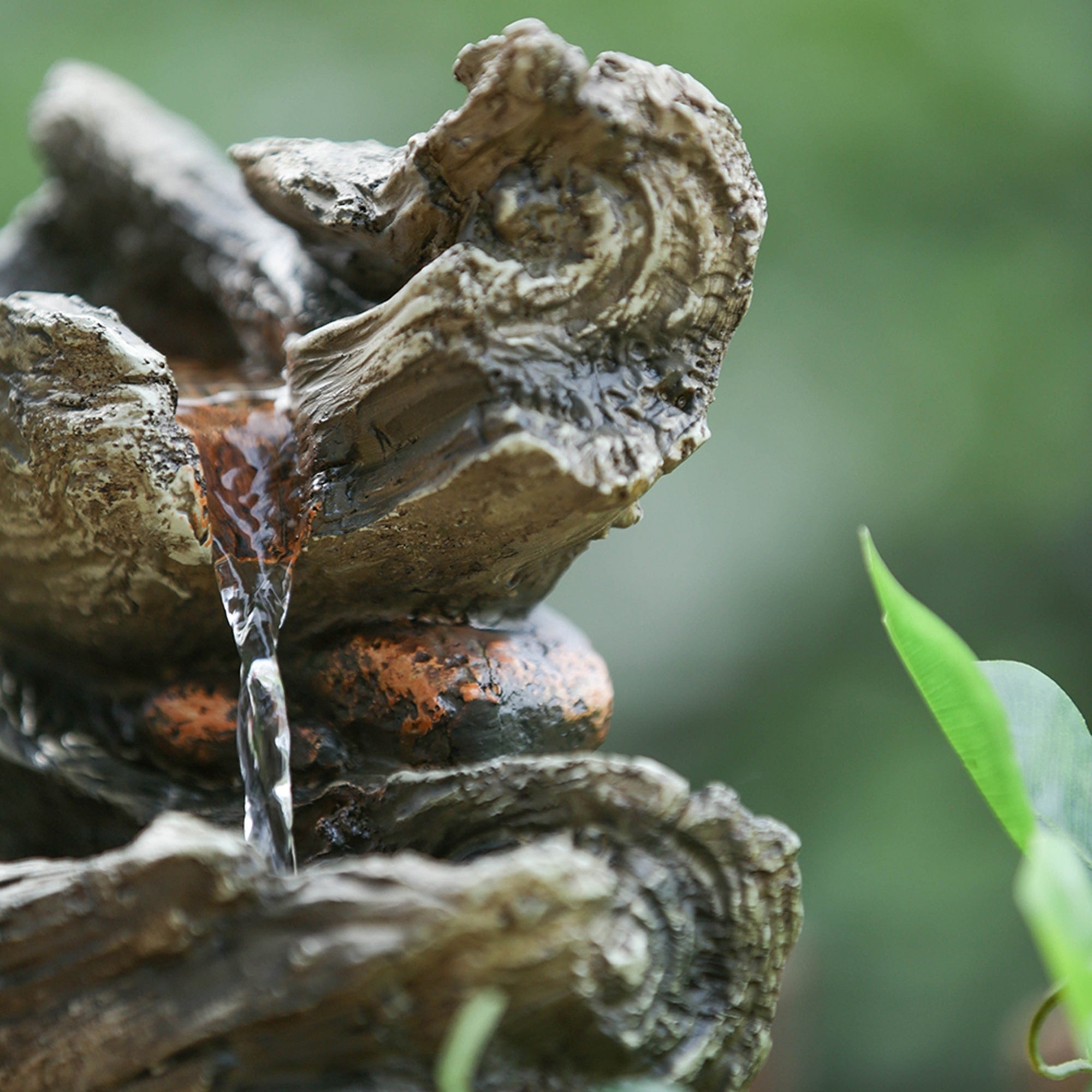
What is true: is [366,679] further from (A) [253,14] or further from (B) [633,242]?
(A) [253,14]

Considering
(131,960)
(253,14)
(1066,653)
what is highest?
(253,14)

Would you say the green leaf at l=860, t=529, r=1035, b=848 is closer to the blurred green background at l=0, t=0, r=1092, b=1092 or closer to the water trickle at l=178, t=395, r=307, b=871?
the water trickle at l=178, t=395, r=307, b=871

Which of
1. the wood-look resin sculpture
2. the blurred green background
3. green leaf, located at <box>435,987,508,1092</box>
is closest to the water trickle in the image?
the wood-look resin sculpture

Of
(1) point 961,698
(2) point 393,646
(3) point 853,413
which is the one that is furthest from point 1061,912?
(3) point 853,413

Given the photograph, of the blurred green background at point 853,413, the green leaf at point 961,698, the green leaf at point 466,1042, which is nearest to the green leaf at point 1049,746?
the green leaf at point 961,698

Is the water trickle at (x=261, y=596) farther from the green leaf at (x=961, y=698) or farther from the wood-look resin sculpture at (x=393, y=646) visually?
the green leaf at (x=961, y=698)

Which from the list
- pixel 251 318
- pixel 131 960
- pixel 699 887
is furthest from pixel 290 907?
pixel 251 318
